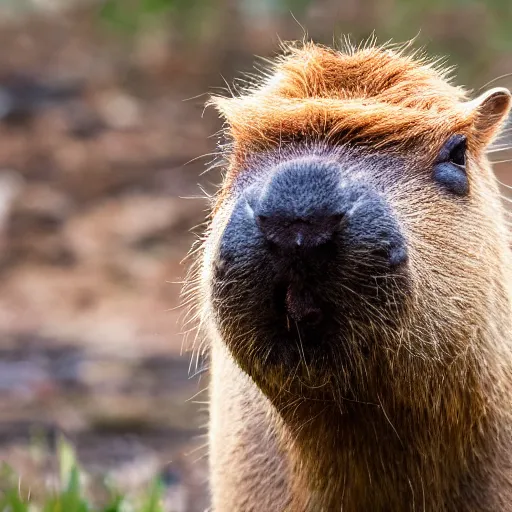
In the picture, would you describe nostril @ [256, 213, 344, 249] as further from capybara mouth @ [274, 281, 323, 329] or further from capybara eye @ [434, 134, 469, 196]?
capybara eye @ [434, 134, 469, 196]

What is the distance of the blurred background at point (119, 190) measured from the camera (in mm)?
9000

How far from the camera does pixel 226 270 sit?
4129 millimetres

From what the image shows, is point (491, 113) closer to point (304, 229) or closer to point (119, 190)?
point (304, 229)

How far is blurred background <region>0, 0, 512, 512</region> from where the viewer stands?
29.5 feet

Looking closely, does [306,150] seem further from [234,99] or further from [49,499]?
[49,499]

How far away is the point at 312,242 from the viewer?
3.88m

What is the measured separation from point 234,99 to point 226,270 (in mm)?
1026

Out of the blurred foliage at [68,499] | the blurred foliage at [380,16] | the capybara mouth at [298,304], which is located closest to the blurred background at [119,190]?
the blurred foliage at [380,16]

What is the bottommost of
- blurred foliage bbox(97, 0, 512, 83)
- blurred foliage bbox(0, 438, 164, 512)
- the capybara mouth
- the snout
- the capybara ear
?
blurred foliage bbox(0, 438, 164, 512)

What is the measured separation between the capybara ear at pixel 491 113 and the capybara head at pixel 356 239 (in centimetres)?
2

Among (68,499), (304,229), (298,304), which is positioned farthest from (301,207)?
(68,499)

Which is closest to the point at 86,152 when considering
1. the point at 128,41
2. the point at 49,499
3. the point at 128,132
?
the point at 128,132

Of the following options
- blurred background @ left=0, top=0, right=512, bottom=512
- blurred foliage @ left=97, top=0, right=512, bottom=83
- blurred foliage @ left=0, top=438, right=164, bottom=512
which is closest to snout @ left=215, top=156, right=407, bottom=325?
blurred background @ left=0, top=0, right=512, bottom=512

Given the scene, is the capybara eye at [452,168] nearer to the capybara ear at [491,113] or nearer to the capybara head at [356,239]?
the capybara head at [356,239]
